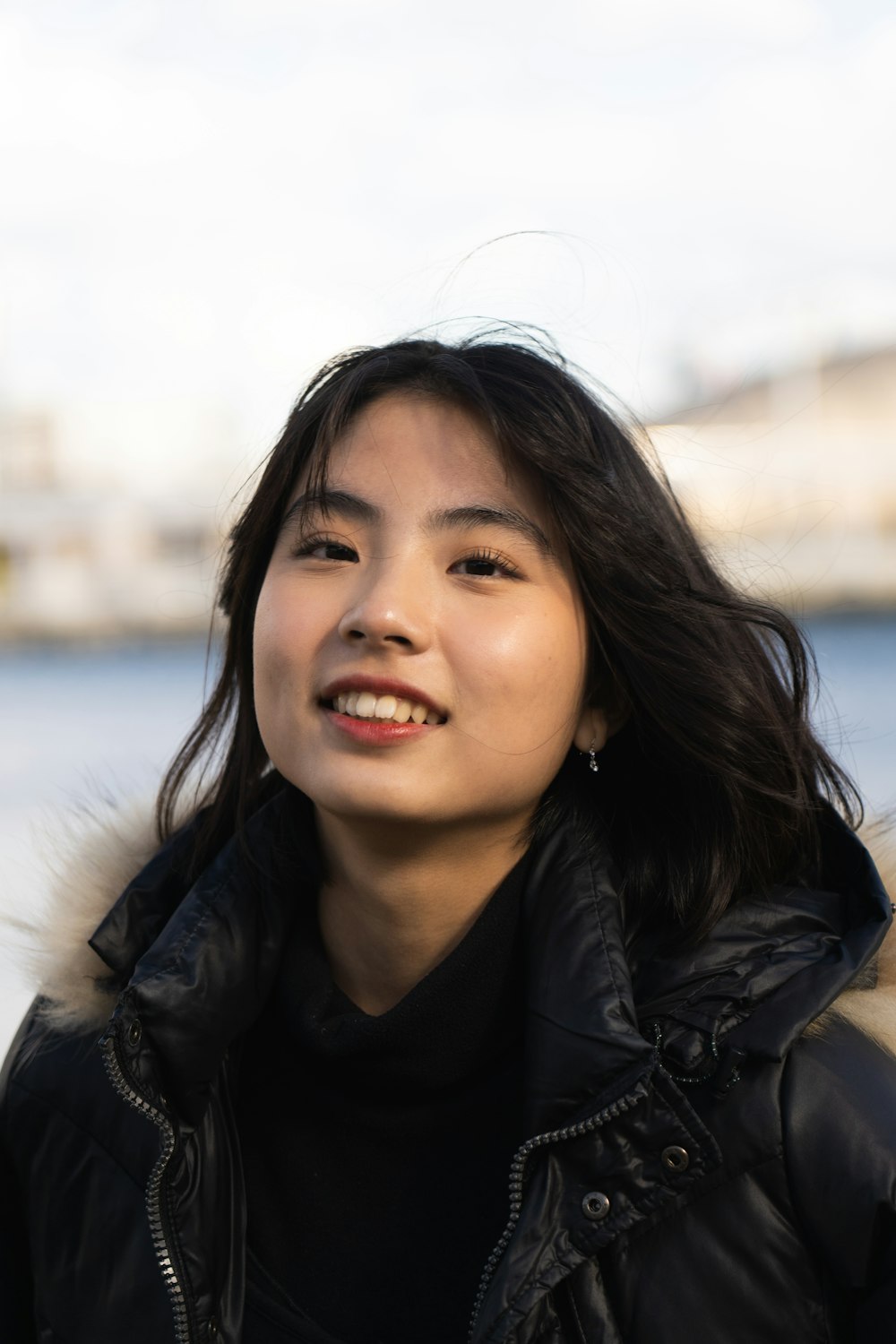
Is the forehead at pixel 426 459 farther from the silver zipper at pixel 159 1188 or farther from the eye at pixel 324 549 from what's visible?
the silver zipper at pixel 159 1188

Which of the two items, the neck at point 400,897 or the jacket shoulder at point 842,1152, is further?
the neck at point 400,897

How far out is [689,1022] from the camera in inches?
70.7

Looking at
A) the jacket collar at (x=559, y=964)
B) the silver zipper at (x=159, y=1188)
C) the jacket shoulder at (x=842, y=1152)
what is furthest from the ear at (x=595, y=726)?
the silver zipper at (x=159, y=1188)

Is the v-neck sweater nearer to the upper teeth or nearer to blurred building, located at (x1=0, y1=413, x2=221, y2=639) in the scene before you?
the upper teeth

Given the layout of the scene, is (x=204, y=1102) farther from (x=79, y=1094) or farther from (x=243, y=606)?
(x=243, y=606)

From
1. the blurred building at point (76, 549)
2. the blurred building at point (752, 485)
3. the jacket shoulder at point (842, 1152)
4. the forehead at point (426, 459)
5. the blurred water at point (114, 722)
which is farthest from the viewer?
the blurred building at point (76, 549)

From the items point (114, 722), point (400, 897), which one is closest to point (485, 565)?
point (400, 897)

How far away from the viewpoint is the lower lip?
1.90 metres

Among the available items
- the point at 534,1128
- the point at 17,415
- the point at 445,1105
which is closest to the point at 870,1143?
the point at 534,1128

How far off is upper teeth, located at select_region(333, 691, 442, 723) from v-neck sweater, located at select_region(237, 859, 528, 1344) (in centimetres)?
34

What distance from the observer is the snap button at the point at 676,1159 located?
66.5 inches

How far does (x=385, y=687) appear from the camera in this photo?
188 cm

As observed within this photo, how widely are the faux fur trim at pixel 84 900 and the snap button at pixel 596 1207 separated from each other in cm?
65

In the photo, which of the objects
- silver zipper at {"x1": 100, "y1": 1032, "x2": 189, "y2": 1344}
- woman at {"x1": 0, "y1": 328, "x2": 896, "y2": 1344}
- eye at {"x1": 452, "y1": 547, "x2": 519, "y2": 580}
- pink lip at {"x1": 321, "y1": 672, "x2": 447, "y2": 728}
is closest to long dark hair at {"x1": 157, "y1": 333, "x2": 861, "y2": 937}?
woman at {"x1": 0, "y1": 328, "x2": 896, "y2": 1344}
